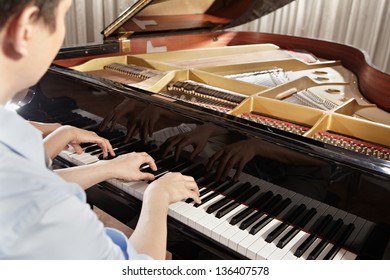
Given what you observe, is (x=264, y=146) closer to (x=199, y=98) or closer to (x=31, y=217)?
(x=199, y=98)

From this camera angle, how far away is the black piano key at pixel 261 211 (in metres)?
1.47

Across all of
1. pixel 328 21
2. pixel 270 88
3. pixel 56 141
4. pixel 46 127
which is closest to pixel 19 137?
pixel 56 141

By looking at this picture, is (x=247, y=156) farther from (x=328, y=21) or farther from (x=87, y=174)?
(x=328, y=21)

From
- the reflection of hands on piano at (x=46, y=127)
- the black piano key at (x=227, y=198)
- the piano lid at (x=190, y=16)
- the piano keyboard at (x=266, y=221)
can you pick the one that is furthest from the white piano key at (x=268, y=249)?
the piano lid at (x=190, y=16)

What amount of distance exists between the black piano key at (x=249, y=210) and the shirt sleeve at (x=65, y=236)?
0.76 m

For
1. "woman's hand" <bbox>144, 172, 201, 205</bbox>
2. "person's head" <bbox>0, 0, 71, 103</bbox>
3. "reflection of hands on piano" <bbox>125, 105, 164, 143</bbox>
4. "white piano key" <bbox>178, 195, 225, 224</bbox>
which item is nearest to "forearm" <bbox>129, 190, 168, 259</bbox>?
"woman's hand" <bbox>144, 172, 201, 205</bbox>

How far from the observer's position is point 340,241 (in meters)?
1.37

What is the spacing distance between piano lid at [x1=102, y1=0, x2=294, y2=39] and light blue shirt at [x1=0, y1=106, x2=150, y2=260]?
1896mm

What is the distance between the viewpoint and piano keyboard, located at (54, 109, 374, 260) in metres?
1.35

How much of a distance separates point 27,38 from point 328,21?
4.71 m

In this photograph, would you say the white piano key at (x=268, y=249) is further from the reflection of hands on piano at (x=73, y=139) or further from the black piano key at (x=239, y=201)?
the reflection of hands on piano at (x=73, y=139)

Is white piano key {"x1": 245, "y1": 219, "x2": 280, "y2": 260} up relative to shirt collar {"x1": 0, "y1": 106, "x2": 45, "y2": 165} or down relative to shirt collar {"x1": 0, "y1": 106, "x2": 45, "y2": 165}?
down

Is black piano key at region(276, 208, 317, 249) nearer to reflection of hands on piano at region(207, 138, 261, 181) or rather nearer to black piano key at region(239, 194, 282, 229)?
black piano key at region(239, 194, 282, 229)

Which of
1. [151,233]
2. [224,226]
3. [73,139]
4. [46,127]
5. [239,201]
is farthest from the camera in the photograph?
[46,127]
